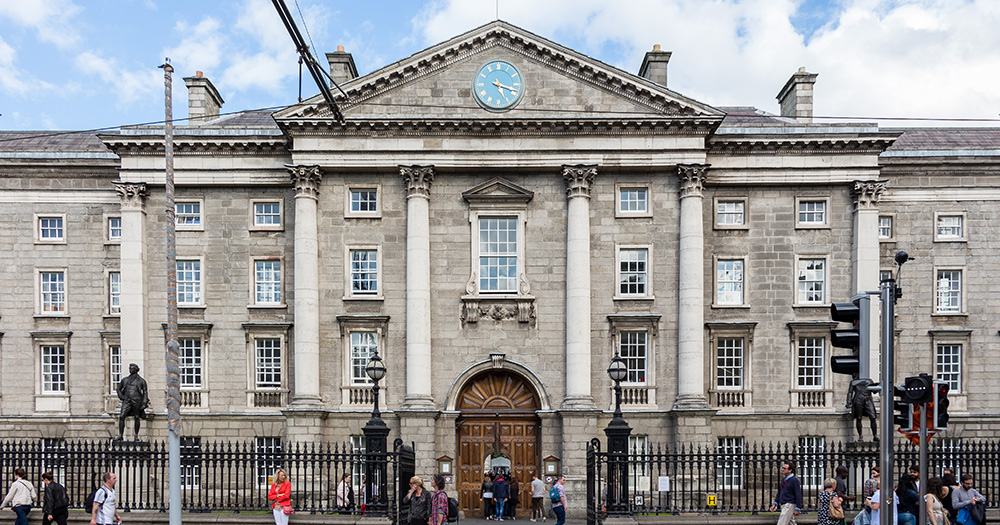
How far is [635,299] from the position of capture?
3503 cm

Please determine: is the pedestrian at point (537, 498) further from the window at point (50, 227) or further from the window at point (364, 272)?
the window at point (50, 227)

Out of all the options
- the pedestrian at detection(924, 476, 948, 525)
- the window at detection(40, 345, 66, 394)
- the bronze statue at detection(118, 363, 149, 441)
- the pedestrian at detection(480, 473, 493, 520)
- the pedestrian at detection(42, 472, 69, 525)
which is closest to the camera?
the pedestrian at detection(924, 476, 948, 525)

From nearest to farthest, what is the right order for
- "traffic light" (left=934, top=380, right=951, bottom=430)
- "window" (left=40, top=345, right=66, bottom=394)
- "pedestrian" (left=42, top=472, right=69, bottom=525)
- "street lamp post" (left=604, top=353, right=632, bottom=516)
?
"traffic light" (left=934, top=380, right=951, bottom=430), "pedestrian" (left=42, top=472, right=69, bottom=525), "street lamp post" (left=604, top=353, right=632, bottom=516), "window" (left=40, top=345, right=66, bottom=394)

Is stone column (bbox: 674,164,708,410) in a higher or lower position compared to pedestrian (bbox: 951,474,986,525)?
higher

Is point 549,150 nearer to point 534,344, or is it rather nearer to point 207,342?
point 534,344

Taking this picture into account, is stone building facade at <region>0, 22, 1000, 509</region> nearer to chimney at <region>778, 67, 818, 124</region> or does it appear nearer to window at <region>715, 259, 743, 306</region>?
window at <region>715, 259, 743, 306</region>

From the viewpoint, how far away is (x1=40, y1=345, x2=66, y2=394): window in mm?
37500


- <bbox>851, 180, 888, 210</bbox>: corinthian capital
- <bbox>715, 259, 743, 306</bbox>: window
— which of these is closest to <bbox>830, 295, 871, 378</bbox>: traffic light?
<bbox>715, 259, 743, 306</bbox>: window

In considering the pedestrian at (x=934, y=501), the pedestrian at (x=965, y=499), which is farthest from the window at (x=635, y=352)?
the pedestrian at (x=934, y=501)

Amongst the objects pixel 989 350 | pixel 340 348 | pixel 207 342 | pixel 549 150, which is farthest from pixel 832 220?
pixel 207 342

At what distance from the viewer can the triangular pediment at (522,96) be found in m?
34.7

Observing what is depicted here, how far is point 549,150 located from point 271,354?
13.3 metres

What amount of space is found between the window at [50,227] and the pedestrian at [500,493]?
818 inches

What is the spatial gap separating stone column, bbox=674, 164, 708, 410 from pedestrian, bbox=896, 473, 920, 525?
612 inches
